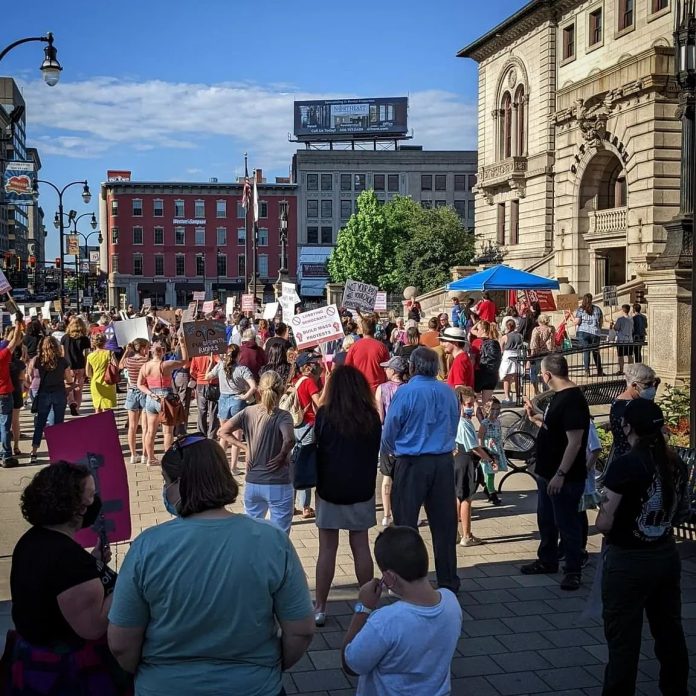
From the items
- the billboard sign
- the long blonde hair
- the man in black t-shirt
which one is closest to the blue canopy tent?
the man in black t-shirt

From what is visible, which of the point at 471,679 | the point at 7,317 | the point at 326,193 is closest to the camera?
the point at 471,679

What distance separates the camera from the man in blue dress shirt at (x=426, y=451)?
6902mm

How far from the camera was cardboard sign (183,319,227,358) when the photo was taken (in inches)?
532

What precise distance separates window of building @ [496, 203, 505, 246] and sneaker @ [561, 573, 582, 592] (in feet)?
123

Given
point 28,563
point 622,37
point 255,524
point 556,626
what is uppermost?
point 622,37

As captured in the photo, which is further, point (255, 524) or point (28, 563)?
point (28, 563)

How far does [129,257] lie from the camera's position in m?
92.8

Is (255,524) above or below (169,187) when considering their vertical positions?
below

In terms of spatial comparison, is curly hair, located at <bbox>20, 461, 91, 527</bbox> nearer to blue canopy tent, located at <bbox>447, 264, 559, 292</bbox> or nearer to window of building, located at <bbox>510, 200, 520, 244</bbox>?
blue canopy tent, located at <bbox>447, 264, 559, 292</bbox>

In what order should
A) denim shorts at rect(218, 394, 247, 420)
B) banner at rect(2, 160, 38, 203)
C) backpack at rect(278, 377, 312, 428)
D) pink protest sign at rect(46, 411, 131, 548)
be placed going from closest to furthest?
pink protest sign at rect(46, 411, 131, 548) < backpack at rect(278, 377, 312, 428) < denim shorts at rect(218, 394, 247, 420) < banner at rect(2, 160, 38, 203)

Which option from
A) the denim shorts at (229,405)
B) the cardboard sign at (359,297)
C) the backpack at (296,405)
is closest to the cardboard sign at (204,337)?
the denim shorts at (229,405)

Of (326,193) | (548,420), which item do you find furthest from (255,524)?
(326,193)

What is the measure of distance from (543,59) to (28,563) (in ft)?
127

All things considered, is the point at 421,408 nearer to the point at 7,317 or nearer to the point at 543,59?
the point at 7,317
